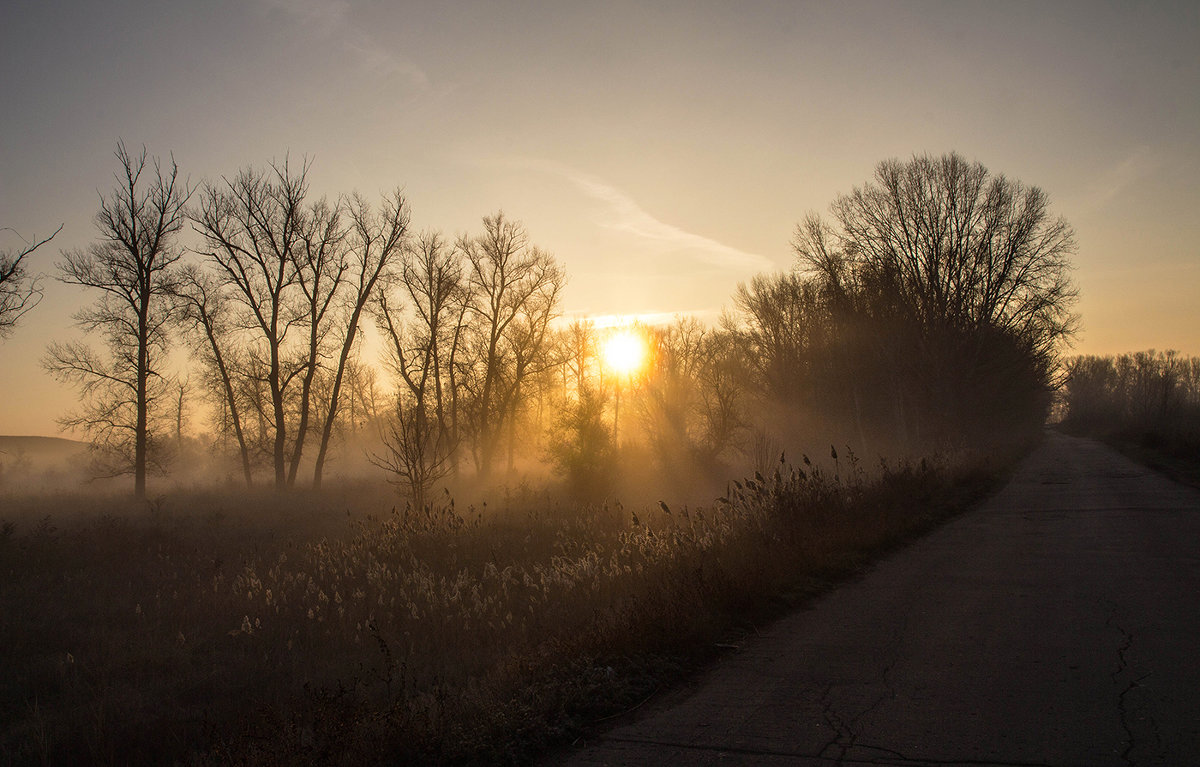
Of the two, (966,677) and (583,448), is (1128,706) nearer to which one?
(966,677)

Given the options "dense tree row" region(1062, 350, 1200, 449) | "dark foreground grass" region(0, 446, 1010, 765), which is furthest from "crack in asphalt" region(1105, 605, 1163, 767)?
"dense tree row" region(1062, 350, 1200, 449)

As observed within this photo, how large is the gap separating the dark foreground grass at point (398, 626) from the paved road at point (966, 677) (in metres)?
0.66

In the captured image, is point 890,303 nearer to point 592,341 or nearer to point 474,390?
point 474,390

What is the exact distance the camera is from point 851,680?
203 inches

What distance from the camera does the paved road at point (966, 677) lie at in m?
3.88

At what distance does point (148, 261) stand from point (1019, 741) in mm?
29084

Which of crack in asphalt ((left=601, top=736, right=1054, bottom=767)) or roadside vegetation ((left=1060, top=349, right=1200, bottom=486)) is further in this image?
roadside vegetation ((left=1060, top=349, right=1200, bottom=486))

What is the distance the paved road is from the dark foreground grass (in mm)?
660

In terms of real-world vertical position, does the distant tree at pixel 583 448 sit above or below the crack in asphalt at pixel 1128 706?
above

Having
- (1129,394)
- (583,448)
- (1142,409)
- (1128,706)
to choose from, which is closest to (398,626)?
(1128,706)

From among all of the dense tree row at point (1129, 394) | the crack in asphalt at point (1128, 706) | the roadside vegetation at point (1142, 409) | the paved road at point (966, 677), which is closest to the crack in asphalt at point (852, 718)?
the paved road at point (966, 677)

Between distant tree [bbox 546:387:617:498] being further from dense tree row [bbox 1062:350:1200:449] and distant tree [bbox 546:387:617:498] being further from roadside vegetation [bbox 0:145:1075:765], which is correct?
dense tree row [bbox 1062:350:1200:449]

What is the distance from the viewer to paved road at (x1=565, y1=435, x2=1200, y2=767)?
12.7 feet

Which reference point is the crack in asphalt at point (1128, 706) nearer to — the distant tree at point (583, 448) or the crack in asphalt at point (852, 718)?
the crack in asphalt at point (852, 718)
